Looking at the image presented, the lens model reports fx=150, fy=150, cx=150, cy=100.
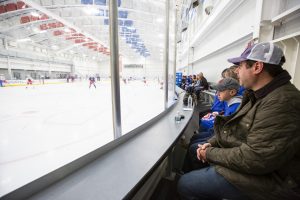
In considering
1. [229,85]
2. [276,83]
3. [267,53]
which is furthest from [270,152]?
[229,85]

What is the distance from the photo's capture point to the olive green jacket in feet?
2.28

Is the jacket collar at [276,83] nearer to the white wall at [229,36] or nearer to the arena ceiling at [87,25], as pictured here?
the white wall at [229,36]

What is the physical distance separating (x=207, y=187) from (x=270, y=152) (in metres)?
0.43

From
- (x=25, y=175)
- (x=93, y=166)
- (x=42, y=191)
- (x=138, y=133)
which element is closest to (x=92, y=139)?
(x=25, y=175)

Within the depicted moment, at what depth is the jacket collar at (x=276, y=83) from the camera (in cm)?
82

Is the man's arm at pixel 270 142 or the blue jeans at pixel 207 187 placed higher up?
the man's arm at pixel 270 142

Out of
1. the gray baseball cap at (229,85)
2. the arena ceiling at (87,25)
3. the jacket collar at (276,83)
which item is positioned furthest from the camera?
the arena ceiling at (87,25)

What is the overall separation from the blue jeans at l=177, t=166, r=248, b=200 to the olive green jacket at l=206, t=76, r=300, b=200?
4 centimetres

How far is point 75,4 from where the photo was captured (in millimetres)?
6969

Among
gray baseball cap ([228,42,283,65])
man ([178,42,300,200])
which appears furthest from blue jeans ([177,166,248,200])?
gray baseball cap ([228,42,283,65])

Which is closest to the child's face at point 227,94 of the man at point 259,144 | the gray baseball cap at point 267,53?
the man at point 259,144

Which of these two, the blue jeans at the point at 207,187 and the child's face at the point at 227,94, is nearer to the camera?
the blue jeans at the point at 207,187

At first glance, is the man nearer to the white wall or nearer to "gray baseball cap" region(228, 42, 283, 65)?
"gray baseball cap" region(228, 42, 283, 65)

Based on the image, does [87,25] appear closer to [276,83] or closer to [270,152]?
[276,83]
